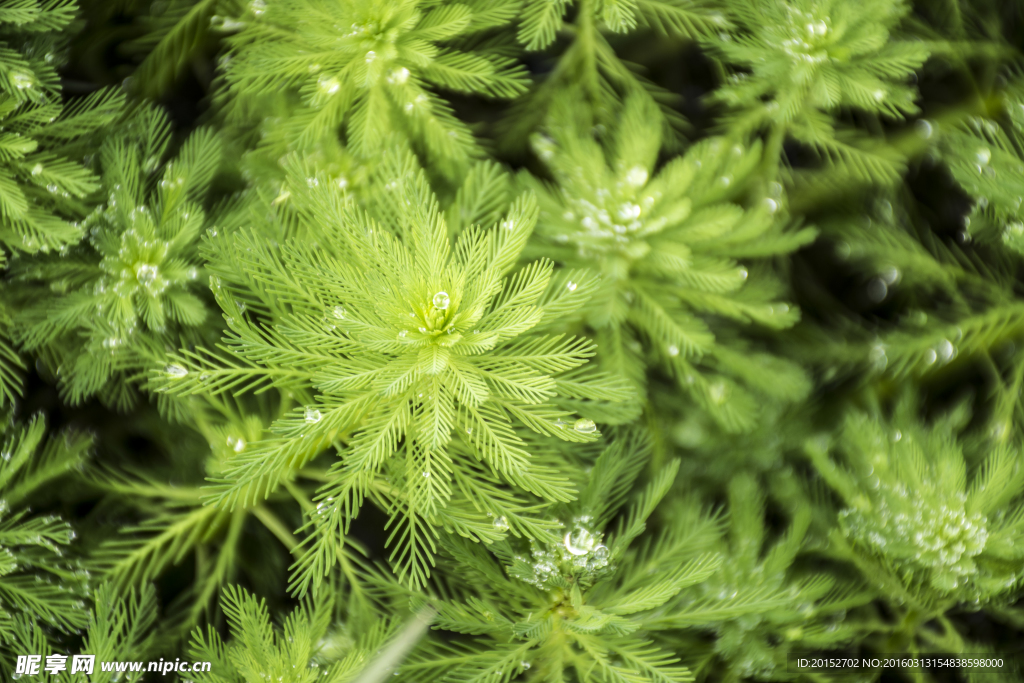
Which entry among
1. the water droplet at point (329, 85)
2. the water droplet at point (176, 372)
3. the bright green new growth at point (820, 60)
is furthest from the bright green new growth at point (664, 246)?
the water droplet at point (176, 372)

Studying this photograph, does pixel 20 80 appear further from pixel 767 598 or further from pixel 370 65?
pixel 767 598

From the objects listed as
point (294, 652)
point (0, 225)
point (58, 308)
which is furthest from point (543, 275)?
point (0, 225)

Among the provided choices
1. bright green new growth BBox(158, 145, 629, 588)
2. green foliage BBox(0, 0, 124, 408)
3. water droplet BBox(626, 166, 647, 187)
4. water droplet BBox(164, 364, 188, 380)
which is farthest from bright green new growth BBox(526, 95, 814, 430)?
green foliage BBox(0, 0, 124, 408)

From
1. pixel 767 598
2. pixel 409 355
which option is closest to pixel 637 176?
pixel 409 355

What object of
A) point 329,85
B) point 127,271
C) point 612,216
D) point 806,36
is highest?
point 806,36

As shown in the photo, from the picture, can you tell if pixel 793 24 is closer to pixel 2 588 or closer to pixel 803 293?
pixel 803 293
